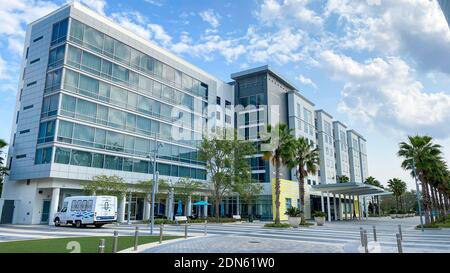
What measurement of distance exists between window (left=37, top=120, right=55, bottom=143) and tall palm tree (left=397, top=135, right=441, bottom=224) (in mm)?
36236

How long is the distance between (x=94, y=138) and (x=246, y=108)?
28596 millimetres

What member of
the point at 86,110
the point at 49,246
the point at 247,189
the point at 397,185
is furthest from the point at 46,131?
the point at 397,185

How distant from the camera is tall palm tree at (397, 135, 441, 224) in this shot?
3262 centimetres

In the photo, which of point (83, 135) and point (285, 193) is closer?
point (83, 135)

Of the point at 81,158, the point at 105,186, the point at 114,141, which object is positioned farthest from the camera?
the point at 114,141

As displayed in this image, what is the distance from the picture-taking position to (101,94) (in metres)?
39.4

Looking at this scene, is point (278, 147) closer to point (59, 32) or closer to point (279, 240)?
point (279, 240)

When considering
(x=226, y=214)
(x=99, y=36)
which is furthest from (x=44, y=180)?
(x=226, y=214)

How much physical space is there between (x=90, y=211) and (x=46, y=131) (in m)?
13.3

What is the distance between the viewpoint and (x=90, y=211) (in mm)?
26781

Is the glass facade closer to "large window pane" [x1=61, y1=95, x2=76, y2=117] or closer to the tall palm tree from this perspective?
"large window pane" [x1=61, y1=95, x2=76, y2=117]

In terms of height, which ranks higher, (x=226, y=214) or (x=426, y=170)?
(x=426, y=170)
